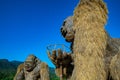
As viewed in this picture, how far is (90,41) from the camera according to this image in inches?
205

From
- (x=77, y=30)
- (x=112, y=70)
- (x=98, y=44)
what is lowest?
(x=112, y=70)

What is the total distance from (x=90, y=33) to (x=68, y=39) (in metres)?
2.00

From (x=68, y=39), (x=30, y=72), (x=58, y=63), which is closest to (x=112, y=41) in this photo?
(x=68, y=39)

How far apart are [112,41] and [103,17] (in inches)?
56.2

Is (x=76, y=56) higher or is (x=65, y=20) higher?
(x=65, y=20)

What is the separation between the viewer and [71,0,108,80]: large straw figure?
503cm

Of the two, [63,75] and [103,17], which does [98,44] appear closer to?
[103,17]

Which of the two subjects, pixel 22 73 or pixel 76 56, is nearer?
pixel 76 56

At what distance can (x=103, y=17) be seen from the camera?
19.0ft

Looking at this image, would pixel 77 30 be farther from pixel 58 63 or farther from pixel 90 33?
pixel 58 63

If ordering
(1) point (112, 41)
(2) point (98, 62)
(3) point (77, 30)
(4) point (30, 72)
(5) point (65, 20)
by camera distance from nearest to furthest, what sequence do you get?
(2) point (98, 62) < (3) point (77, 30) < (1) point (112, 41) < (5) point (65, 20) < (4) point (30, 72)

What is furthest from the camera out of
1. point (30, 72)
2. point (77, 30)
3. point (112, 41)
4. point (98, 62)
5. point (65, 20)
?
point (30, 72)

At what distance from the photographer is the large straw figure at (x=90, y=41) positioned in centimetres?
503

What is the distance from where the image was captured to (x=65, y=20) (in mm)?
7773
